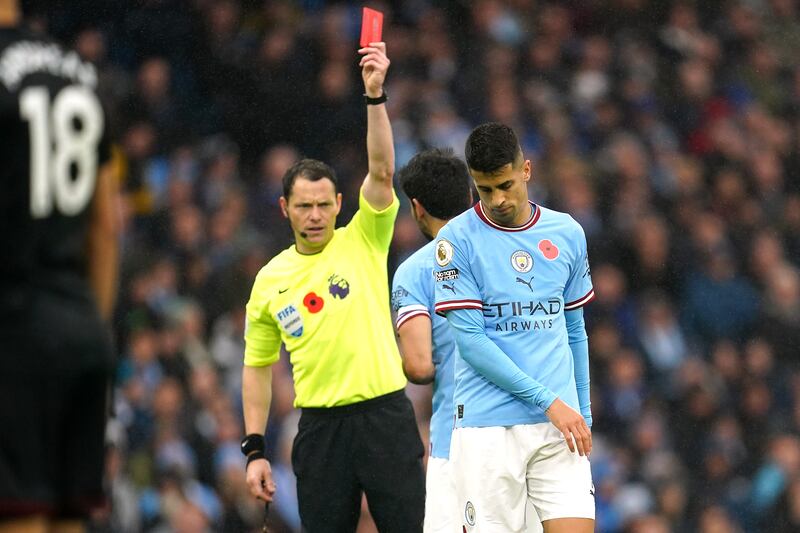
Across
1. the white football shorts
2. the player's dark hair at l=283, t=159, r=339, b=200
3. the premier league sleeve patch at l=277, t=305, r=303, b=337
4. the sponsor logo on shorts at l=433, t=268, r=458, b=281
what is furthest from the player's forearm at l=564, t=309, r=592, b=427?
the player's dark hair at l=283, t=159, r=339, b=200

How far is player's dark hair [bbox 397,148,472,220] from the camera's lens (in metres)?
6.45

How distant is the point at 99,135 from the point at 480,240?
2346 millimetres

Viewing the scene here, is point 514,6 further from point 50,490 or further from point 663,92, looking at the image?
point 50,490

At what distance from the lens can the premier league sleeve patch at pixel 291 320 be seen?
21.1 ft

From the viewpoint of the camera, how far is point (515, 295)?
5551mm

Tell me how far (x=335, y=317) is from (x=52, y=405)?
9.92 ft

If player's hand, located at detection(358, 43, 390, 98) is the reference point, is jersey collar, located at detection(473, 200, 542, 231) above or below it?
below

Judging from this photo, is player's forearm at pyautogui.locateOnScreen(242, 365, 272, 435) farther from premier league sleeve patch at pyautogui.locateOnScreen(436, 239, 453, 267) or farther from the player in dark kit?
the player in dark kit

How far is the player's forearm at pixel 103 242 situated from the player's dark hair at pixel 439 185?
9.65ft

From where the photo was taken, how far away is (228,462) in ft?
34.4

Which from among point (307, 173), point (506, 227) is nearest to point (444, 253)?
point (506, 227)

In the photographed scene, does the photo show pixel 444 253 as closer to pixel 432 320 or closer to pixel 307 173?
pixel 432 320

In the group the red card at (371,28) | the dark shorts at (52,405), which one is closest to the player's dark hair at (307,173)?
the red card at (371,28)

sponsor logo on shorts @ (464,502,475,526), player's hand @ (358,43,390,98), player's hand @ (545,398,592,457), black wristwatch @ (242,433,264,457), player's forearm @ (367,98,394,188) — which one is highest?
player's hand @ (358,43,390,98)
